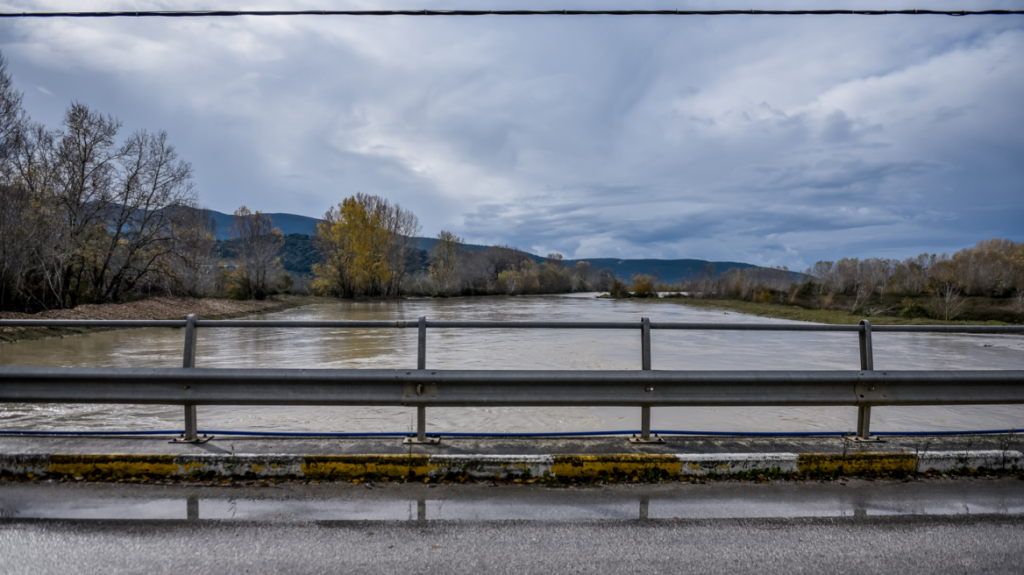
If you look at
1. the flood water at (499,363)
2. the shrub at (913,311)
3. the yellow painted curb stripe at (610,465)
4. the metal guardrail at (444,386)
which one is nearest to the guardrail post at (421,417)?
the metal guardrail at (444,386)

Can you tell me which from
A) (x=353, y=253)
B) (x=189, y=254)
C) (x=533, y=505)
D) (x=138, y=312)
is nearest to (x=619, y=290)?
(x=353, y=253)

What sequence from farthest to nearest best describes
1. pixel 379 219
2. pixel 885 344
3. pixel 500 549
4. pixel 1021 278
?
pixel 379 219 → pixel 1021 278 → pixel 885 344 → pixel 500 549

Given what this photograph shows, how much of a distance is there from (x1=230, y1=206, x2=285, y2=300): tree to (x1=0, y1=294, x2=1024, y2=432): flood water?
30.4 m

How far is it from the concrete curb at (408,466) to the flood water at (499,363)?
205cm

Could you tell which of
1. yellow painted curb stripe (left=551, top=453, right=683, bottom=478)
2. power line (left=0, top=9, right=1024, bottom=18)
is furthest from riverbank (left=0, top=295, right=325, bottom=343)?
yellow painted curb stripe (left=551, top=453, right=683, bottom=478)

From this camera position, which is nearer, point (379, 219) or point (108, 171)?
point (108, 171)

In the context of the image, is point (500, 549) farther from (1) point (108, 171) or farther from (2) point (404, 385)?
(1) point (108, 171)

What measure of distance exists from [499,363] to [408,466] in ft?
32.0

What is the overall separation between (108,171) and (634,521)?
3897cm

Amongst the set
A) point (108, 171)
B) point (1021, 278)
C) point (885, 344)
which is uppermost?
point (108, 171)

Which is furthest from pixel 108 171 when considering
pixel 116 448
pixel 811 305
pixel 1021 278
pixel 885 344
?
pixel 1021 278

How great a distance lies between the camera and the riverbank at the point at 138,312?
19.4m

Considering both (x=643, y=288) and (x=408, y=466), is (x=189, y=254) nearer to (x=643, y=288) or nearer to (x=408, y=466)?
(x=408, y=466)

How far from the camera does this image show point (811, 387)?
468cm
